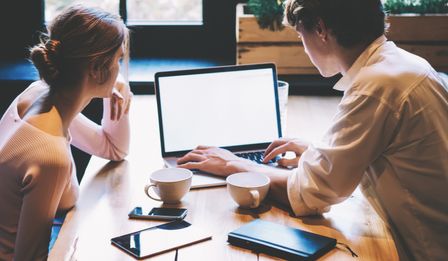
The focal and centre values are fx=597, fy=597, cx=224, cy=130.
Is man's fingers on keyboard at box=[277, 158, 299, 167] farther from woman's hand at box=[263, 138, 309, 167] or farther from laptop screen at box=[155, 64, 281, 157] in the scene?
laptop screen at box=[155, 64, 281, 157]

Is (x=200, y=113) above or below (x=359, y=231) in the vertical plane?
above

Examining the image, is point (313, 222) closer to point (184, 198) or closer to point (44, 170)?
point (184, 198)

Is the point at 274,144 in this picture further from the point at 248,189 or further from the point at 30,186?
the point at 30,186

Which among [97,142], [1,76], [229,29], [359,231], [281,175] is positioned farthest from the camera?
[229,29]

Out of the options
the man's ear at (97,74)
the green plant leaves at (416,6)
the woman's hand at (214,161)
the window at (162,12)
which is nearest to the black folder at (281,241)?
the woman's hand at (214,161)

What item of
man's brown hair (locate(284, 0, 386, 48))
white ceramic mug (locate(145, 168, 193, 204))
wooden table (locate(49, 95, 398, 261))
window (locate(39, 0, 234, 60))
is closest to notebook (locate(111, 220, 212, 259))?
wooden table (locate(49, 95, 398, 261))

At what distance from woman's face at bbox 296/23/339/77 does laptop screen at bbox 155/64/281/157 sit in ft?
1.04

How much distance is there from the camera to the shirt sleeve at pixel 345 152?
129cm

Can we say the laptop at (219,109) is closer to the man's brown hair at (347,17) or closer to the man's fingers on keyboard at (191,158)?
the man's fingers on keyboard at (191,158)

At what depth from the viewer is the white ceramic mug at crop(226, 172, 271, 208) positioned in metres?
1.37

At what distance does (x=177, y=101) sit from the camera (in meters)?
1.76

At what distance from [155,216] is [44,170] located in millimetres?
268

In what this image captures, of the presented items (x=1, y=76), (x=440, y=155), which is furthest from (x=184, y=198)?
(x=1, y=76)

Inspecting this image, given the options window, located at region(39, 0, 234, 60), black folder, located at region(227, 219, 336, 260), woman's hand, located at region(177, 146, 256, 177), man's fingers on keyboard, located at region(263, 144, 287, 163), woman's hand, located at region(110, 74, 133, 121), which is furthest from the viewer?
window, located at region(39, 0, 234, 60)
